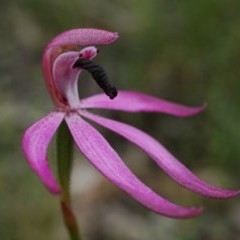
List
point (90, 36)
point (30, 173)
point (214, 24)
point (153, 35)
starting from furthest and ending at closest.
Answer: point (153, 35)
point (214, 24)
point (30, 173)
point (90, 36)

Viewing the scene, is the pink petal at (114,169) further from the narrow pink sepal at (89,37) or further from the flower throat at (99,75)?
the narrow pink sepal at (89,37)

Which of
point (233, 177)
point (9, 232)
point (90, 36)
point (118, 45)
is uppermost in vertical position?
point (90, 36)

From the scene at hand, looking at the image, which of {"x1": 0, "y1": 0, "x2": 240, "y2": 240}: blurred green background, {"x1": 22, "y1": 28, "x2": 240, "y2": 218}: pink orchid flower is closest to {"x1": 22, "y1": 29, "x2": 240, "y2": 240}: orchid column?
{"x1": 22, "y1": 28, "x2": 240, "y2": 218}: pink orchid flower

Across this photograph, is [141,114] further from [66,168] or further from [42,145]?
[42,145]

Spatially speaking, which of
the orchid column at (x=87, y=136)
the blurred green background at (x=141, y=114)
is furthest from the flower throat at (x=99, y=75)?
the blurred green background at (x=141, y=114)

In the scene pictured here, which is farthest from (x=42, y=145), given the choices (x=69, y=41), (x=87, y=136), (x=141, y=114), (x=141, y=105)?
(x=141, y=114)

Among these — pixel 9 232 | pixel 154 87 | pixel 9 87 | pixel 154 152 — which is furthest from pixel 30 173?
pixel 154 152

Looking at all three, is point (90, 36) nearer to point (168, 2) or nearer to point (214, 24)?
point (214, 24)
